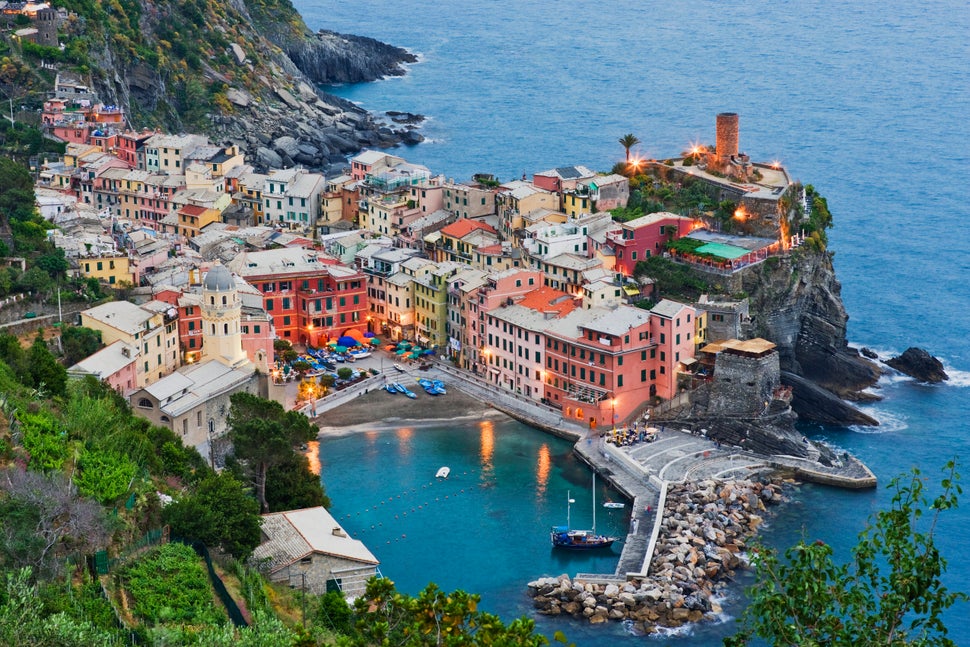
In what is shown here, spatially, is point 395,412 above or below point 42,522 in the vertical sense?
below

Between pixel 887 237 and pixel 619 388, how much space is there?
47813 mm

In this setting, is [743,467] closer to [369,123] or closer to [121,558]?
[121,558]

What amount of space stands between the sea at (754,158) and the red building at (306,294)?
12.9 meters

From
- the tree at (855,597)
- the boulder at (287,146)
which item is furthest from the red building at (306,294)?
the tree at (855,597)

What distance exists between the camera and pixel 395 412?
8244 cm

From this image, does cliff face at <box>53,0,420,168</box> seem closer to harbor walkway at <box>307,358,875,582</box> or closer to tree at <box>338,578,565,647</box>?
harbor walkway at <box>307,358,875,582</box>

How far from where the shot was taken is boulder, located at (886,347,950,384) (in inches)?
3536

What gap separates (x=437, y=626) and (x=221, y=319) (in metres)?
45.1

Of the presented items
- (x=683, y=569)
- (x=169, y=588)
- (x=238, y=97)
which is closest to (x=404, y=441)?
(x=683, y=569)

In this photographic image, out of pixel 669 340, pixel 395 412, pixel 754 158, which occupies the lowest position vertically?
pixel 395 412

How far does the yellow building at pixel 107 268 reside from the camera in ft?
275

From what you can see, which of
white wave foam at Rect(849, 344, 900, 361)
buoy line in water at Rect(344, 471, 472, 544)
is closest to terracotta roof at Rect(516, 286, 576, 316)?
buoy line in water at Rect(344, 471, 472, 544)

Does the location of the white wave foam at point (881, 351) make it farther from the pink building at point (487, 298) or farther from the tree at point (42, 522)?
the tree at point (42, 522)

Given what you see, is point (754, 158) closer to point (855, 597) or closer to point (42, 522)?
point (42, 522)
